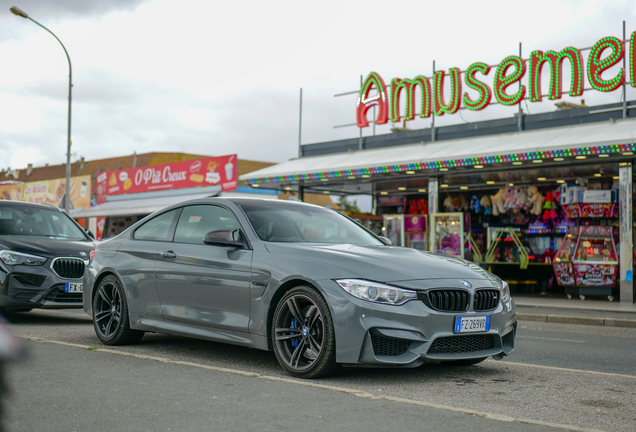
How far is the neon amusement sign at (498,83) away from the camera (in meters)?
18.2

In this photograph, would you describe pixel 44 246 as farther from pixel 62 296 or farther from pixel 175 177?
pixel 175 177

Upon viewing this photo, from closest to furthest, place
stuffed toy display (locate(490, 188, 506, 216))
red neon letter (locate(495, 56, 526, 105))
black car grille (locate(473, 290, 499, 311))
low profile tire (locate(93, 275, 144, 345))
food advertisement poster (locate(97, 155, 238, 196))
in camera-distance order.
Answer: black car grille (locate(473, 290, 499, 311)) → low profile tire (locate(93, 275, 144, 345)) → red neon letter (locate(495, 56, 526, 105)) → stuffed toy display (locate(490, 188, 506, 216)) → food advertisement poster (locate(97, 155, 238, 196))

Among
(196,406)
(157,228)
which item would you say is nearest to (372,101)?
(157,228)

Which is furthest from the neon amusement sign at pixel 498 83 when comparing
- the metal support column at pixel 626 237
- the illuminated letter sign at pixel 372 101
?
the metal support column at pixel 626 237

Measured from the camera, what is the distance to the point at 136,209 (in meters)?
32.2

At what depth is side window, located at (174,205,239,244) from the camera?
6582mm

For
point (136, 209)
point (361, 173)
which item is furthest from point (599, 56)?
point (136, 209)

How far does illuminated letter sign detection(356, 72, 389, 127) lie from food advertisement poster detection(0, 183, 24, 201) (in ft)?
101

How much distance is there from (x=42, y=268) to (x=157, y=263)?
313 centimetres

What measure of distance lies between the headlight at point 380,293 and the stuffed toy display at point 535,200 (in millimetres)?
17151

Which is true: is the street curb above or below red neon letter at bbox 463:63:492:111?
below

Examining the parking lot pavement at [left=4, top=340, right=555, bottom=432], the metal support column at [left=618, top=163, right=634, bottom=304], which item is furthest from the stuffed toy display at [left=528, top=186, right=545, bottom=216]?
the parking lot pavement at [left=4, top=340, right=555, bottom=432]

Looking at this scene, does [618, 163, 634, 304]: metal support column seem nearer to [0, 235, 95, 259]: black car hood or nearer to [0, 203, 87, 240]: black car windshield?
[0, 203, 87, 240]: black car windshield

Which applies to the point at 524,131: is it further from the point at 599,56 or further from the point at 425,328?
the point at 425,328
